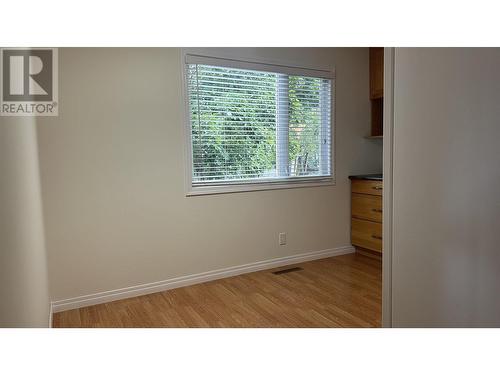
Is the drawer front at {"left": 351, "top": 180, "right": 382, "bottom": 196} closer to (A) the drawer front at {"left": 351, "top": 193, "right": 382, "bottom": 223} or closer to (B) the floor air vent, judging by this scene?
(A) the drawer front at {"left": 351, "top": 193, "right": 382, "bottom": 223}

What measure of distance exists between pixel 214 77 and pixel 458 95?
2256mm

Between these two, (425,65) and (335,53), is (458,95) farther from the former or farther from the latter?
(335,53)

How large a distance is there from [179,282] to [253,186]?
107cm

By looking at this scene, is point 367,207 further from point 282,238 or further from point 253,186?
point 253,186

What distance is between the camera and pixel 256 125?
327cm

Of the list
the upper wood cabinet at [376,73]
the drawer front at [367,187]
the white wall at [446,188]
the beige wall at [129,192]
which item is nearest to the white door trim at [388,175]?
the white wall at [446,188]

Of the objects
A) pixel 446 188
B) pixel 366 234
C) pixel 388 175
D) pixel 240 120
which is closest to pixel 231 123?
pixel 240 120

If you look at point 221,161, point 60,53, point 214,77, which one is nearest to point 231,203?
point 221,161

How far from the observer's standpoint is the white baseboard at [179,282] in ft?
8.54

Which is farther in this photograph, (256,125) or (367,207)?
(367,207)

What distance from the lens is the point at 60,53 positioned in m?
2.43

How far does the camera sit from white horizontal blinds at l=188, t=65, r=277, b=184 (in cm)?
300

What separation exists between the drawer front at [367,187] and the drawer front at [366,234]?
0.32 metres
